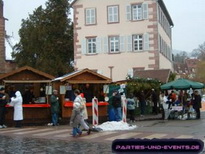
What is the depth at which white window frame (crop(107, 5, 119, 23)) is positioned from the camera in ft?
131

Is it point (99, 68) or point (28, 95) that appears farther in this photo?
point (99, 68)

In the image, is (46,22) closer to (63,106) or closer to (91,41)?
(91,41)

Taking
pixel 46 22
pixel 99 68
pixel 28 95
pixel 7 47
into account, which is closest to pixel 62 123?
pixel 28 95

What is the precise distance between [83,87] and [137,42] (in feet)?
61.0

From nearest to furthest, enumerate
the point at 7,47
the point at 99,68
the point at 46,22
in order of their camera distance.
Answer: the point at 99,68
the point at 46,22
the point at 7,47

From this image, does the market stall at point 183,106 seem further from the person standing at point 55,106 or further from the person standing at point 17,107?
the person standing at point 17,107

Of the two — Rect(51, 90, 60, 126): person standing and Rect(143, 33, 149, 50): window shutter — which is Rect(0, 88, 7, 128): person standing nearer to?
Rect(51, 90, 60, 126): person standing

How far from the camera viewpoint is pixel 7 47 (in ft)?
178

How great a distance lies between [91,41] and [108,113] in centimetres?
2017

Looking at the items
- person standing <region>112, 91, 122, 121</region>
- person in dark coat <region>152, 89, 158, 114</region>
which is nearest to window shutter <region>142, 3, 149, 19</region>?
person in dark coat <region>152, 89, 158, 114</region>

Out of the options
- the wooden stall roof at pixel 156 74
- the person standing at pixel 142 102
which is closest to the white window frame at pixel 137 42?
the wooden stall roof at pixel 156 74

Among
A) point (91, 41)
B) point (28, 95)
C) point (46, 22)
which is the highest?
point (46, 22)

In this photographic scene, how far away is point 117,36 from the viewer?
40.0 m

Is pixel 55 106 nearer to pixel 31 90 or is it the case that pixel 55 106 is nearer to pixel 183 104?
pixel 31 90
